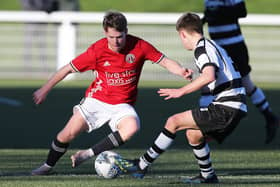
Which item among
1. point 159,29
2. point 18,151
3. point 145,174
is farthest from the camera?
point 159,29

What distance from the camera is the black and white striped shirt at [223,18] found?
12227 mm

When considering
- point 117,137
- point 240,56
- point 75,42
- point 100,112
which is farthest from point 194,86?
point 75,42

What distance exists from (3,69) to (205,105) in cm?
1317

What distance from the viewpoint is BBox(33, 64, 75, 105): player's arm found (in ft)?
30.7

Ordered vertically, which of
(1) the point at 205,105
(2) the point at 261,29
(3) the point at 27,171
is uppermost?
(1) the point at 205,105

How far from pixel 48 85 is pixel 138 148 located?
2615mm

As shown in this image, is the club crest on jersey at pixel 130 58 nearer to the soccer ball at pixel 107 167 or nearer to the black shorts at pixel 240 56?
the soccer ball at pixel 107 167

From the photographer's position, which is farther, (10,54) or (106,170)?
(10,54)

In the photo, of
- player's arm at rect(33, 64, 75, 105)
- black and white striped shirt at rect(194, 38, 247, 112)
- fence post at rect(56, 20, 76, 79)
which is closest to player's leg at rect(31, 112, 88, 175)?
player's arm at rect(33, 64, 75, 105)

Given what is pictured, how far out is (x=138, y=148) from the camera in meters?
11.8

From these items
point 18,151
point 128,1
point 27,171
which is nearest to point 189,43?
point 27,171

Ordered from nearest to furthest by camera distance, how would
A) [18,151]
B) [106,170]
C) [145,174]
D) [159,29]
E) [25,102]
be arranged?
[106,170] < [145,174] < [18,151] < [25,102] < [159,29]

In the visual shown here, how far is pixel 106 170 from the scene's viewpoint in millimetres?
8656

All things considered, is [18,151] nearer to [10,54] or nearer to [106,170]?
[106,170]
